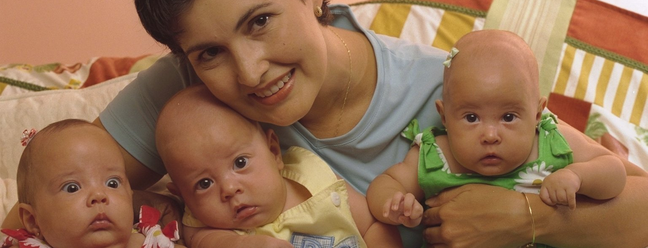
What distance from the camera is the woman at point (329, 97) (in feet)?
4.34

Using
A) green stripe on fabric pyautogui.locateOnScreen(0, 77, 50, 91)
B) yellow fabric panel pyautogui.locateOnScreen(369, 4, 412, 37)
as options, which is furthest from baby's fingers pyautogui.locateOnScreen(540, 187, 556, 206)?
green stripe on fabric pyautogui.locateOnScreen(0, 77, 50, 91)

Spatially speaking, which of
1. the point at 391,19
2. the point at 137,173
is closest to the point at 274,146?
the point at 137,173

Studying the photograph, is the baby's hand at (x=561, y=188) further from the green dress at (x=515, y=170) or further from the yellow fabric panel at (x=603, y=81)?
the yellow fabric panel at (x=603, y=81)

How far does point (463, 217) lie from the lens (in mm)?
1482

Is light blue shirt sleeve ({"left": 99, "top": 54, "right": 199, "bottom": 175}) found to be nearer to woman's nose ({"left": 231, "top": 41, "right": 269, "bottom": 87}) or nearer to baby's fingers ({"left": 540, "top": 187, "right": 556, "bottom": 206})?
woman's nose ({"left": 231, "top": 41, "right": 269, "bottom": 87})

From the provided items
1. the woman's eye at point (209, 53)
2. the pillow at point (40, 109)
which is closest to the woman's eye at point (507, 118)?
the woman's eye at point (209, 53)

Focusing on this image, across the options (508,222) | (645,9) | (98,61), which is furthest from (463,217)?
(98,61)

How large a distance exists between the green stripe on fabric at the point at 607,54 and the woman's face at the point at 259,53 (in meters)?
1.01

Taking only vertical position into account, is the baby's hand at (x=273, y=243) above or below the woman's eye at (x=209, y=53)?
below

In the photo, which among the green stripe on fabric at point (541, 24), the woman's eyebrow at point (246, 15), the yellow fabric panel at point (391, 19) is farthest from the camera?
the yellow fabric panel at point (391, 19)

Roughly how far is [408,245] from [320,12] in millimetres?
589

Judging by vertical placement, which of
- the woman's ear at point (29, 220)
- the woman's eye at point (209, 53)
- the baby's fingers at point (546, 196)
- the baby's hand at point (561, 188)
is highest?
the woman's eye at point (209, 53)

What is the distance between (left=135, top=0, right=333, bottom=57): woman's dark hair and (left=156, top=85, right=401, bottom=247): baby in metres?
0.14

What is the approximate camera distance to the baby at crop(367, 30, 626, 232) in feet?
4.62
